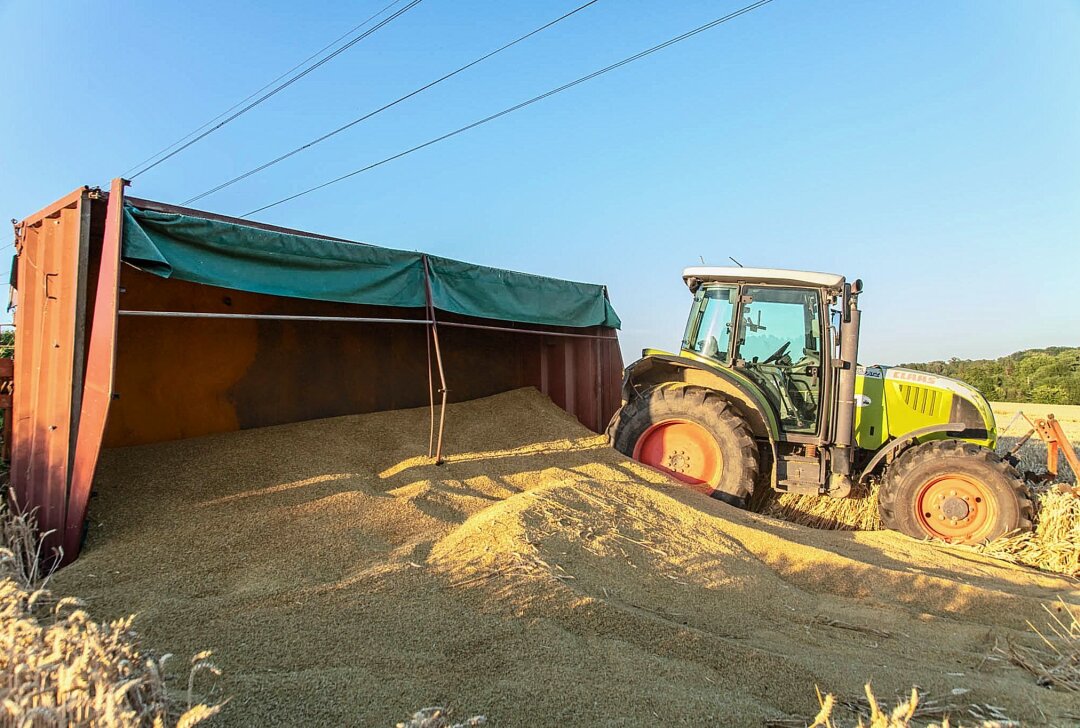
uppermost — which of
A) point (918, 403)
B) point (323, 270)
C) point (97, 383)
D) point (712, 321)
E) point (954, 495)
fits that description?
point (323, 270)

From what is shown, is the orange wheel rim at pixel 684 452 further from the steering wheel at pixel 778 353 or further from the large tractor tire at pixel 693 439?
the steering wheel at pixel 778 353

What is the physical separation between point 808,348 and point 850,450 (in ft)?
3.26

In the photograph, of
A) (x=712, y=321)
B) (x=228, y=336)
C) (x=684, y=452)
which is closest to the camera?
(x=228, y=336)

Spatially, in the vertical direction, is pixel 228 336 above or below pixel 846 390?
above

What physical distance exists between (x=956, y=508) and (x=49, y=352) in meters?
6.72

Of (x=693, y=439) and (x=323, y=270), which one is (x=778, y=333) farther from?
(x=323, y=270)

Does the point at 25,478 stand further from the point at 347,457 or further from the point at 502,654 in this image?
the point at 502,654

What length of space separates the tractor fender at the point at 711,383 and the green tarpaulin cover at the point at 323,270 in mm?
1207

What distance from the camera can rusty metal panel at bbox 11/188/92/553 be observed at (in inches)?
153

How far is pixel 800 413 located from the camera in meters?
6.21

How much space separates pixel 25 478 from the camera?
418 centimetres

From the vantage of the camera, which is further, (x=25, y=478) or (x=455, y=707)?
(x=25, y=478)

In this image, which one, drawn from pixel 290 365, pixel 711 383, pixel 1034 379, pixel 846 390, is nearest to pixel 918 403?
pixel 846 390

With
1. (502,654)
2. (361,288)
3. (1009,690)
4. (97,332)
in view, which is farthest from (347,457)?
(1009,690)
